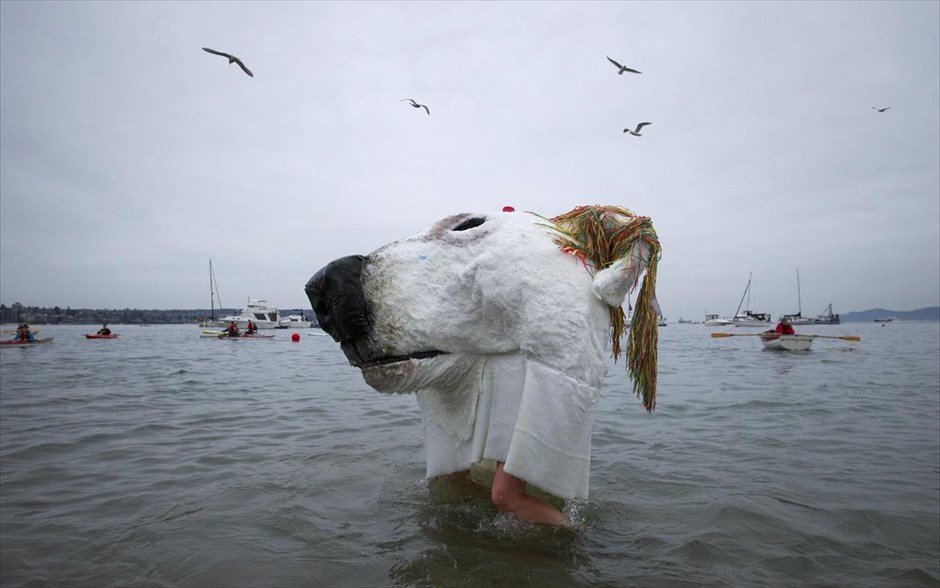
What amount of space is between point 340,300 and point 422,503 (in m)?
1.39

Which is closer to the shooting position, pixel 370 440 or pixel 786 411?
pixel 370 440

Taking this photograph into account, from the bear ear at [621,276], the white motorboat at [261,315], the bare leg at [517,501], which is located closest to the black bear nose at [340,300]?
the bare leg at [517,501]

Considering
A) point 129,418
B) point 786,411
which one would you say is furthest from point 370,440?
point 786,411

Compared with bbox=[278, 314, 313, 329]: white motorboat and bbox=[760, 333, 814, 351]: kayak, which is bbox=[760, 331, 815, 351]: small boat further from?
bbox=[278, 314, 313, 329]: white motorboat

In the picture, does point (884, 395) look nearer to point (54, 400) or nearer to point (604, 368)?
point (604, 368)

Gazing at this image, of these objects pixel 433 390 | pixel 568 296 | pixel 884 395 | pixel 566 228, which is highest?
pixel 566 228

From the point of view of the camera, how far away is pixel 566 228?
7.02 ft

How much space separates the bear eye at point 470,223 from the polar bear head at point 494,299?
0.06 meters

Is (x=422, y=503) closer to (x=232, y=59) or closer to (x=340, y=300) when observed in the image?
(x=340, y=300)

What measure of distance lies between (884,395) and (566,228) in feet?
23.4

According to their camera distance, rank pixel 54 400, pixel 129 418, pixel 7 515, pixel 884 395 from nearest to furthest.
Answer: pixel 7 515, pixel 129 418, pixel 54 400, pixel 884 395

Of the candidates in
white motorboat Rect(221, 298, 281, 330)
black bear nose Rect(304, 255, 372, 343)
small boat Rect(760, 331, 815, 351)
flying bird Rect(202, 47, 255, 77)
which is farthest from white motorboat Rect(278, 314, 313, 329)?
black bear nose Rect(304, 255, 372, 343)

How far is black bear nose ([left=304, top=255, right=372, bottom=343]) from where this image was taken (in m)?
1.90

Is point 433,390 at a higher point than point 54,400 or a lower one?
higher
